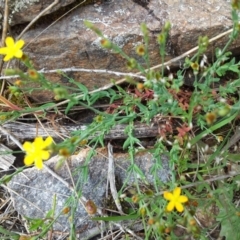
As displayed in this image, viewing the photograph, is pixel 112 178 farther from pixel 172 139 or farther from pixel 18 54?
pixel 18 54

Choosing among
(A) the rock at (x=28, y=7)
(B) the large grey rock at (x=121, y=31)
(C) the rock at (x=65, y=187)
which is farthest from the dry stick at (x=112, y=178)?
(A) the rock at (x=28, y=7)

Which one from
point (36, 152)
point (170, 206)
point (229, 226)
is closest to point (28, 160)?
point (36, 152)

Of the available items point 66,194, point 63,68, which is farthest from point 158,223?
point 63,68

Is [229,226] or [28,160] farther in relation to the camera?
[229,226]

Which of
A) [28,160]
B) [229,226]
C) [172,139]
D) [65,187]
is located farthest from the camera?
[65,187]

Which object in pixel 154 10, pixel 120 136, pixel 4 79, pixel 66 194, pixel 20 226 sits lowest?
pixel 20 226

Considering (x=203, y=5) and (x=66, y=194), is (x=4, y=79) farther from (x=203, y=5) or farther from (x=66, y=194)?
(x=203, y=5)

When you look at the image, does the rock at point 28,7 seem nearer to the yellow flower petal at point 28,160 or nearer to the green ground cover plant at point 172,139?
the green ground cover plant at point 172,139
